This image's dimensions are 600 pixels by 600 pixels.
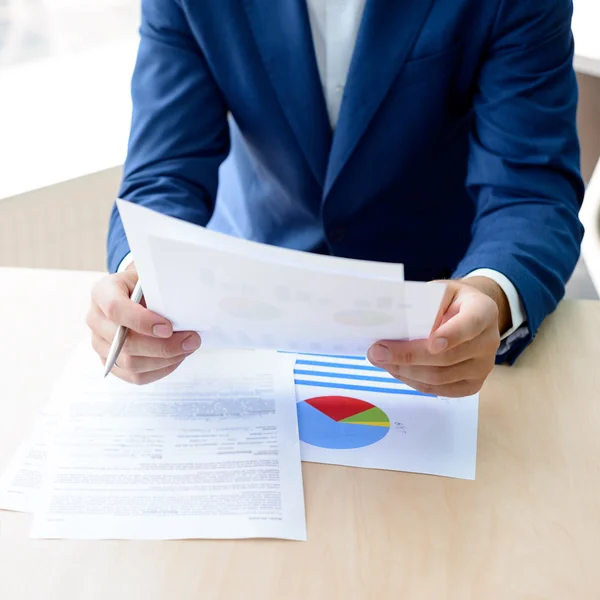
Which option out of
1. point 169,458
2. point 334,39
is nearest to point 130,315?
point 169,458

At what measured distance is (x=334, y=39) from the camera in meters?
1.05

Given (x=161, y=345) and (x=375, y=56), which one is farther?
(x=375, y=56)

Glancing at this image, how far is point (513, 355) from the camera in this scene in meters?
0.87

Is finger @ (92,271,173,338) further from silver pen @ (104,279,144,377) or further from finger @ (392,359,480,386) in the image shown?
finger @ (392,359,480,386)

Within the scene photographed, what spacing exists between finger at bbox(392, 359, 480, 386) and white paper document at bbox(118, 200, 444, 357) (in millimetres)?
62

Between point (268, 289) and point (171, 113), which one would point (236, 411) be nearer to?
point (268, 289)

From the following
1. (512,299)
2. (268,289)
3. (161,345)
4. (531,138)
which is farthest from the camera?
(531,138)

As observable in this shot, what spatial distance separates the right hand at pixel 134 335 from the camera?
72 centimetres

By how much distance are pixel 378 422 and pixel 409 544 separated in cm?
16

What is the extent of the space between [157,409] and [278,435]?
0.44ft

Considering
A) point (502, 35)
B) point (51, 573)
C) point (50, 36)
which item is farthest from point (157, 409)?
Result: point (50, 36)

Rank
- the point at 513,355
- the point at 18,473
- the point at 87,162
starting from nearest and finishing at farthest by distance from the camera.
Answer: the point at 18,473 < the point at 513,355 < the point at 87,162

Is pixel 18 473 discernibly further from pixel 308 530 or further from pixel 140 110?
pixel 140 110

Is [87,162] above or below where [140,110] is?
below
